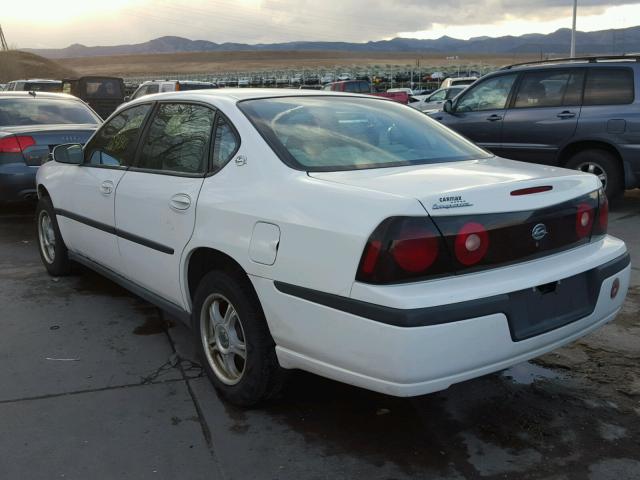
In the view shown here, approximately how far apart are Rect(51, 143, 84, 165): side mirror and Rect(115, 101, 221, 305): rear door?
2.87 feet

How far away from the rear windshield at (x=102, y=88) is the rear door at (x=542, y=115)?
14894 mm

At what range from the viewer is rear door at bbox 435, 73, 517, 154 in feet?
28.8

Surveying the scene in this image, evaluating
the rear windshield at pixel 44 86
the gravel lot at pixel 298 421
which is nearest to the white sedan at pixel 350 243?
the gravel lot at pixel 298 421

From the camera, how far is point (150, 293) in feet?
12.9

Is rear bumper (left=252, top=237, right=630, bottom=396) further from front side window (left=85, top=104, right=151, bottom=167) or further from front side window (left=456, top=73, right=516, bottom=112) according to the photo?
front side window (left=456, top=73, right=516, bottom=112)

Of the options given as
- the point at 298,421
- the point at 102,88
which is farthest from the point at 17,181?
the point at 102,88

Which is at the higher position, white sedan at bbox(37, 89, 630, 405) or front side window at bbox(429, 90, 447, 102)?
front side window at bbox(429, 90, 447, 102)

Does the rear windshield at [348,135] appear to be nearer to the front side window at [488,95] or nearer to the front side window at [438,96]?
the front side window at [488,95]

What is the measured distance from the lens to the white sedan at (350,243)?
247 centimetres

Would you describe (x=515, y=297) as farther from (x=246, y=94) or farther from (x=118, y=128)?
(x=118, y=128)

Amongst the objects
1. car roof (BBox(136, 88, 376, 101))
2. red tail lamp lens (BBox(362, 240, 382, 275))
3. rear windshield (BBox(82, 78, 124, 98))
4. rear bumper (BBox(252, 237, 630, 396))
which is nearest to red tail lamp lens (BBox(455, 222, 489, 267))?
rear bumper (BBox(252, 237, 630, 396))

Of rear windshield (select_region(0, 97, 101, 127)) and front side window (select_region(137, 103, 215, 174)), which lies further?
rear windshield (select_region(0, 97, 101, 127))

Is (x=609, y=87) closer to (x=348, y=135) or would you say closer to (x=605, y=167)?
(x=605, y=167)

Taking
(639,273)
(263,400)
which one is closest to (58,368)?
(263,400)
